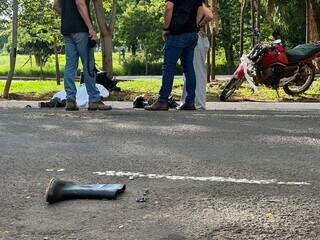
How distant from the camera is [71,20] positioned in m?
8.68

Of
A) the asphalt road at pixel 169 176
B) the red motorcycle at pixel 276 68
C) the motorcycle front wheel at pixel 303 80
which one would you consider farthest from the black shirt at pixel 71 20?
the motorcycle front wheel at pixel 303 80

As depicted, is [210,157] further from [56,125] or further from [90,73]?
[90,73]

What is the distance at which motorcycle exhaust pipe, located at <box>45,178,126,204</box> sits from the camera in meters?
3.99

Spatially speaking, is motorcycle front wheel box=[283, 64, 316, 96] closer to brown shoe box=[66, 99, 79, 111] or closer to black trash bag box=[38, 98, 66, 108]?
black trash bag box=[38, 98, 66, 108]

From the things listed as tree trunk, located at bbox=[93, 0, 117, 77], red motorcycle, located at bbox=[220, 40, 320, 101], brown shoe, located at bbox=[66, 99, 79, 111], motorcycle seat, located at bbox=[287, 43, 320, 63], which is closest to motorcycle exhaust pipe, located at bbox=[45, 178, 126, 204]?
brown shoe, located at bbox=[66, 99, 79, 111]

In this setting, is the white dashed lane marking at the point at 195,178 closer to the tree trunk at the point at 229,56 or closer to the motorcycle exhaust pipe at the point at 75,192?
the motorcycle exhaust pipe at the point at 75,192

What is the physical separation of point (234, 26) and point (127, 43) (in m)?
13.8

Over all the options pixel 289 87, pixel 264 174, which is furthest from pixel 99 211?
pixel 289 87

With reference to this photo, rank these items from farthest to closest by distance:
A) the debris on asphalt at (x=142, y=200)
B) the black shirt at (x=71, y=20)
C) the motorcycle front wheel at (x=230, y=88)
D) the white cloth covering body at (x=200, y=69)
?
the motorcycle front wheel at (x=230, y=88) < the white cloth covering body at (x=200, y=69) < the black shirt at (x=71, y=20) < the debris on asphalt at (x=142, y=200)

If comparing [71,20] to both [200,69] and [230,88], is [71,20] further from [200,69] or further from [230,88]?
[230,88]

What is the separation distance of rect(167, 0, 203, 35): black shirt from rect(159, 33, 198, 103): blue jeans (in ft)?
0.27

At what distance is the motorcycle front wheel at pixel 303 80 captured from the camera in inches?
559

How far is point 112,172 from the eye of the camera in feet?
15.5

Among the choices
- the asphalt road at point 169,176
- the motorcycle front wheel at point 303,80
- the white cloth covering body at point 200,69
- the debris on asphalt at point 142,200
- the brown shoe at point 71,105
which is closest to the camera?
the asphalt road at point 169,176
